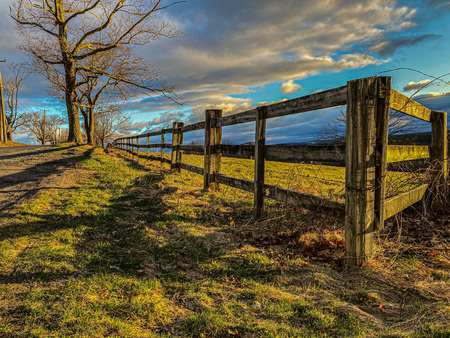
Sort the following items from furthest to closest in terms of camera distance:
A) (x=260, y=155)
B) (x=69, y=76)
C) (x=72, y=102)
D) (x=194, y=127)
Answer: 1. (x=72, y=102)
2. (x=69, y=76)
3. (x=194, y=127)
4. (x=260, y=155)

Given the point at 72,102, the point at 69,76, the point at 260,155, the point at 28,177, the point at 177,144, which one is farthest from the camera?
the point at 72,102

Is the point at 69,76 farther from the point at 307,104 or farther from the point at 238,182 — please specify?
the point at 307,104

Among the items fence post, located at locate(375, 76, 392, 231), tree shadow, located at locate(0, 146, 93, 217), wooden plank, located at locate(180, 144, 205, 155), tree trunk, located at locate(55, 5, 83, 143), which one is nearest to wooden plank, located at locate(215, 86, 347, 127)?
fence post, located at locate(375, 76, 392, 231)

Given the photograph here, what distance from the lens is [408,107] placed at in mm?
4164

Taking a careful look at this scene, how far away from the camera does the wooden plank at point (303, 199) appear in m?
3.66

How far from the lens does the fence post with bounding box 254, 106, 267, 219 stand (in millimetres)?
5016

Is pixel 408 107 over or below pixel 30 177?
over

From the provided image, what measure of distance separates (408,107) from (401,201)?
4.88ft

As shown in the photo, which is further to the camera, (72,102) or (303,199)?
(72,102)

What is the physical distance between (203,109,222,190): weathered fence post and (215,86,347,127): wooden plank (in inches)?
69.7

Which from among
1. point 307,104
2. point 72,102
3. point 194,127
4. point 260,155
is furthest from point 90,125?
point 307,104

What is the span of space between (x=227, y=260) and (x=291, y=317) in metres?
1.34

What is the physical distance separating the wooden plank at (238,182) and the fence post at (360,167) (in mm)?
2261

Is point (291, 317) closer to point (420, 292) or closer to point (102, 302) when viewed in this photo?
point (420, 292)
